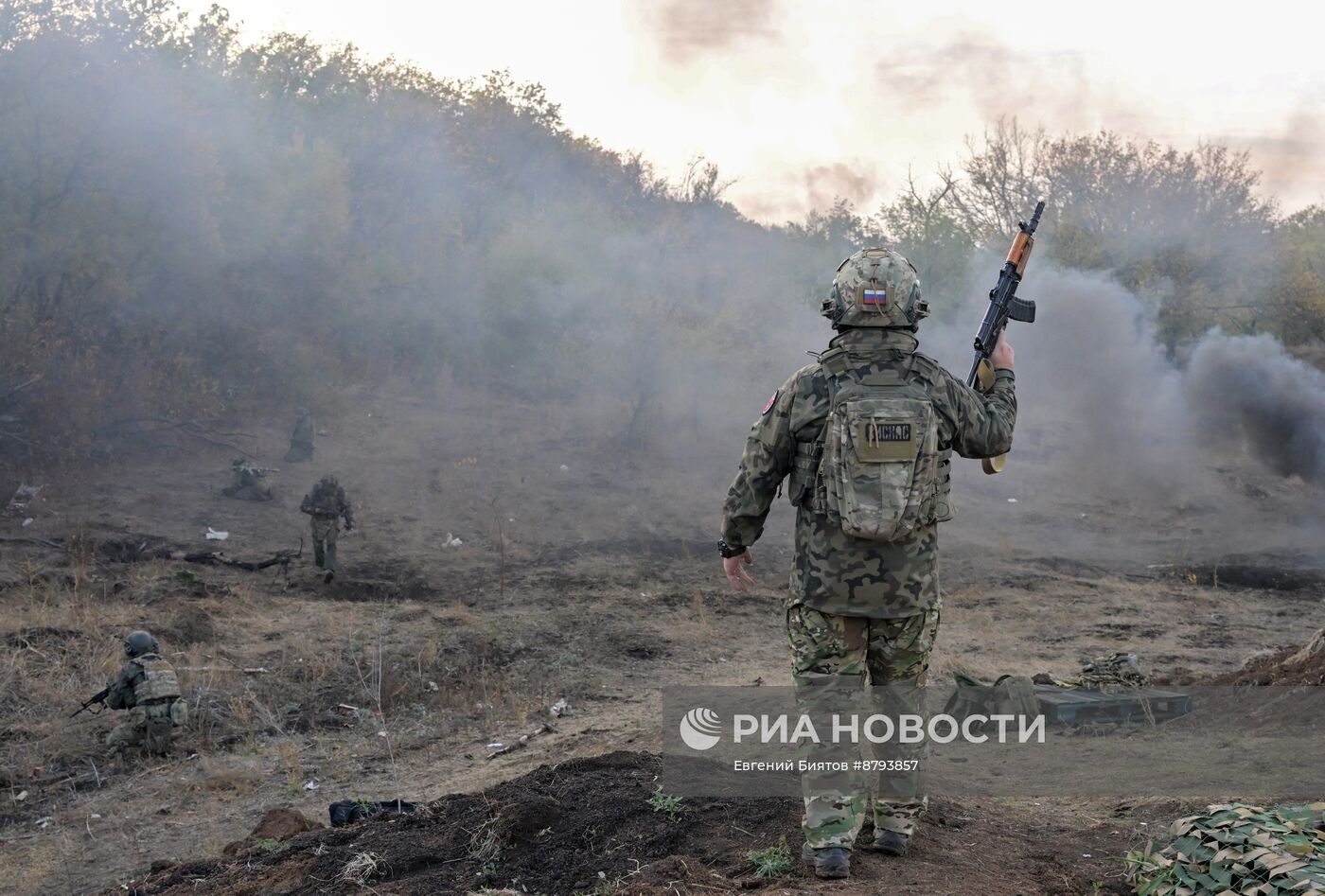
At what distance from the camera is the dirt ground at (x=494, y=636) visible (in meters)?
4.07

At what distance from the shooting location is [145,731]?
7.16 meters

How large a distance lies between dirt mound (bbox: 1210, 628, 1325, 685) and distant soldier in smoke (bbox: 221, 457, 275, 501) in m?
11.4

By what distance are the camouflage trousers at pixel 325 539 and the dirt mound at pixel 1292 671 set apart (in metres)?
8.30

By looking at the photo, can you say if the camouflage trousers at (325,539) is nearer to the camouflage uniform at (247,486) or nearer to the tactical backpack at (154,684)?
the camouflage uniform at (247,486)

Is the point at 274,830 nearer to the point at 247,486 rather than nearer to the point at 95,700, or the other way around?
the point at 95,700

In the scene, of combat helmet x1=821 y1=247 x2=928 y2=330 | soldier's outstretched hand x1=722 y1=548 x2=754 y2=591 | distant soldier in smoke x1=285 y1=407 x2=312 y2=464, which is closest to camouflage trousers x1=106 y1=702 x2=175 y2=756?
soldier's outstretched hand x1=722 y1=548 x2=754 y2=591

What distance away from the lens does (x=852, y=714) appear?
3.47 metres

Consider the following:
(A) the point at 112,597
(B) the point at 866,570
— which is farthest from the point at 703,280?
(B) the point at 866,570

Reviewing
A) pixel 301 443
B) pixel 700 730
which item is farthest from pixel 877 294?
pixel 301 443

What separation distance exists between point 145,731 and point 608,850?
14.6ft

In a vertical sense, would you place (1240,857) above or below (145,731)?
above

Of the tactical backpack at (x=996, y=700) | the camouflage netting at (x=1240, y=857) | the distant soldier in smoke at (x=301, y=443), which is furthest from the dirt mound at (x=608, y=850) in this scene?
the distant soldier in smoke at (x=301, y=443)

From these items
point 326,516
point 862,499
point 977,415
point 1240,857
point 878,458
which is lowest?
point 1240,857

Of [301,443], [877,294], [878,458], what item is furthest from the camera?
[301,443]
